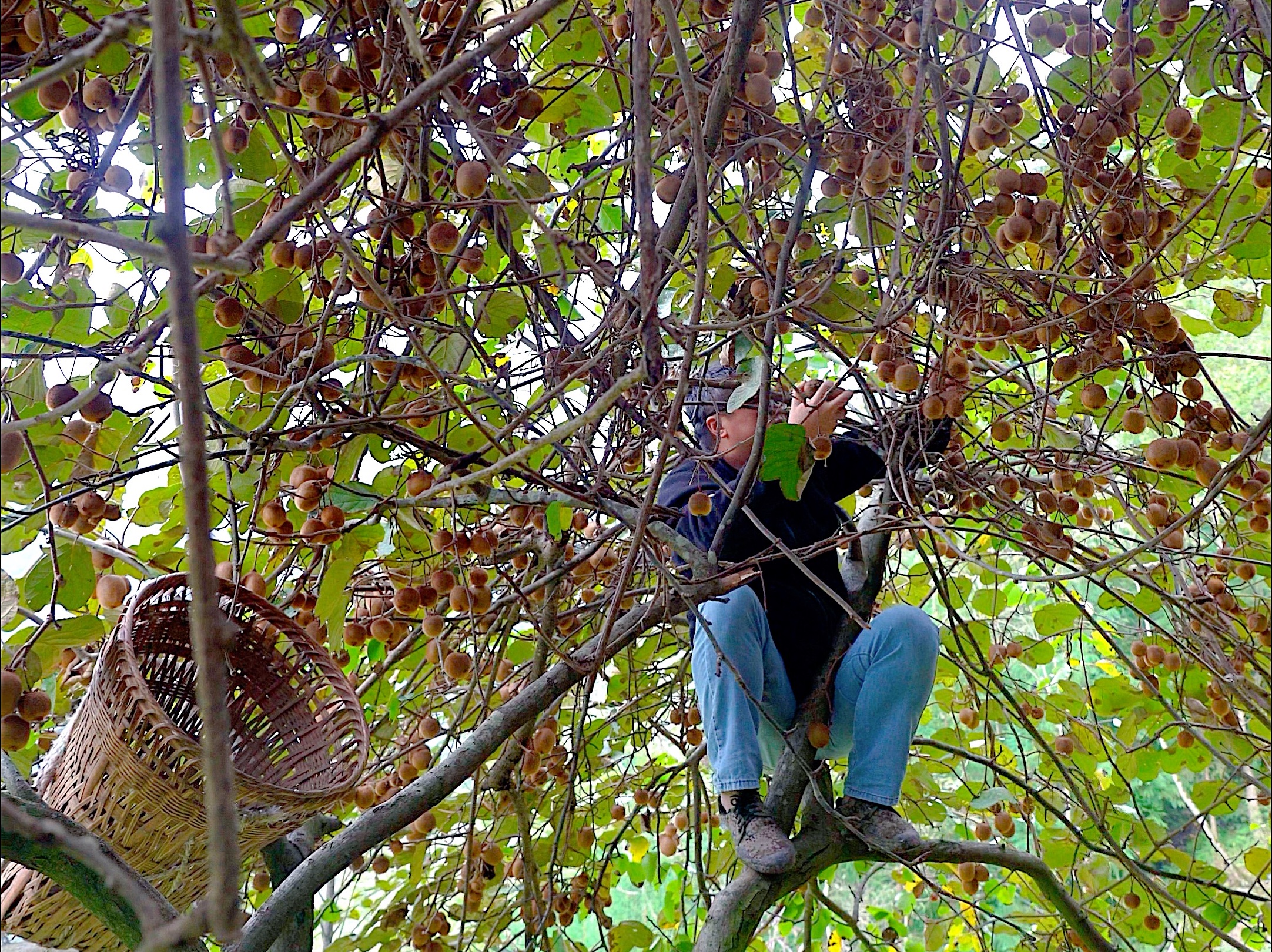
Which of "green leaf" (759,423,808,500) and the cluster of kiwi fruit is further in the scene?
"green leaf" (759,423,808,500)

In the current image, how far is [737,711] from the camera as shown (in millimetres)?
1561

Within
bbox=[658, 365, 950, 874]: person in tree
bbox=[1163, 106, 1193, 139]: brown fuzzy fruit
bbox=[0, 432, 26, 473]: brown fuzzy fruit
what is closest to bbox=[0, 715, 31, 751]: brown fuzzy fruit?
bbox=[0, 432, 26, 473]: brown fuzzy fruit

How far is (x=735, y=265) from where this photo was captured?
1911 mm

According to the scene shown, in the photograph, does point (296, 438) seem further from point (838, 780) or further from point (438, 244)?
point (838, 780)

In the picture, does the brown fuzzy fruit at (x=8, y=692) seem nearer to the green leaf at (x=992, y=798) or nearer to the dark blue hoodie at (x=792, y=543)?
the dark blue hoodie at (x=792, y=543)

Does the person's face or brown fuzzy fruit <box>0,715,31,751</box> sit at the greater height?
the person's face

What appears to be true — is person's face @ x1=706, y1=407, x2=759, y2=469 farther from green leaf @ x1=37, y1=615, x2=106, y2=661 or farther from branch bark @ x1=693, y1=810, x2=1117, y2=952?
green leaf @ x1=37, y1=615, x2=106, y2=661

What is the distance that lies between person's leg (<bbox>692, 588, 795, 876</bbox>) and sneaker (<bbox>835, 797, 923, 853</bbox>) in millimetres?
102

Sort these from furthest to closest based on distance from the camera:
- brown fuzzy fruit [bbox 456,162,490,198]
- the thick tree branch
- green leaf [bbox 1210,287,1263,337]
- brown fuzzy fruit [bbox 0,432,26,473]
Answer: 1. green leaf [bbox 1210,287,1263,337]
2. brown fuzzy fruit [bbox 456,162,490,198]
3. brown fuzzy fruit [bbox 0,432,26,473]
4. the thick tree branch

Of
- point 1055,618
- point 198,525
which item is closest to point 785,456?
point 198,525

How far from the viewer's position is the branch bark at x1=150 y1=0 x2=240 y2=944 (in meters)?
0.35

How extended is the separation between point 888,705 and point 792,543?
0.29 meters

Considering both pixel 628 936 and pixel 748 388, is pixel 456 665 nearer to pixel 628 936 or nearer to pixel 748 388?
pixel 748 388

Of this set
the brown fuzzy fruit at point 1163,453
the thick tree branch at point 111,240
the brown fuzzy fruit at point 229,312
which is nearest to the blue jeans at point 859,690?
the brown fuzzy fruit at point 1163,453
